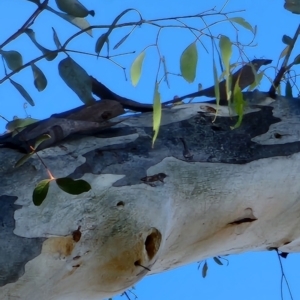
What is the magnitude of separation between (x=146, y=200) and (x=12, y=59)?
0.45 meters

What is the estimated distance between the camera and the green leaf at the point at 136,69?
43.9 inches

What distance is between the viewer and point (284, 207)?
3.69 feet

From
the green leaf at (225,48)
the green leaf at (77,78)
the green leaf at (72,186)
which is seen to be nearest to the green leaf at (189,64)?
the green leaf at (225,48)

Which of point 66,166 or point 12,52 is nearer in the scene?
point 66,166

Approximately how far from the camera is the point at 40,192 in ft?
2.96

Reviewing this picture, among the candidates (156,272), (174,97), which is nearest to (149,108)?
(174,97)

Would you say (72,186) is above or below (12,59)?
below

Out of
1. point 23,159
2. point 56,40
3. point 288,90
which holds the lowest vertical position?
point 23,159

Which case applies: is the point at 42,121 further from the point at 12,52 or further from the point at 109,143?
the point at 12,52

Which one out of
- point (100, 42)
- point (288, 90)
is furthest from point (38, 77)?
point (288, 90)

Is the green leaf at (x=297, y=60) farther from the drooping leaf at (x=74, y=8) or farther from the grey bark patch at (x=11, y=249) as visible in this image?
the grey bark patch at (x=11, y=249)

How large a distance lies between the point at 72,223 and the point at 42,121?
19 cm

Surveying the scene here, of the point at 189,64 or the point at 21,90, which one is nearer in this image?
the point at 189,64

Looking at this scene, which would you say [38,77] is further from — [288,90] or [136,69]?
[288,90]
